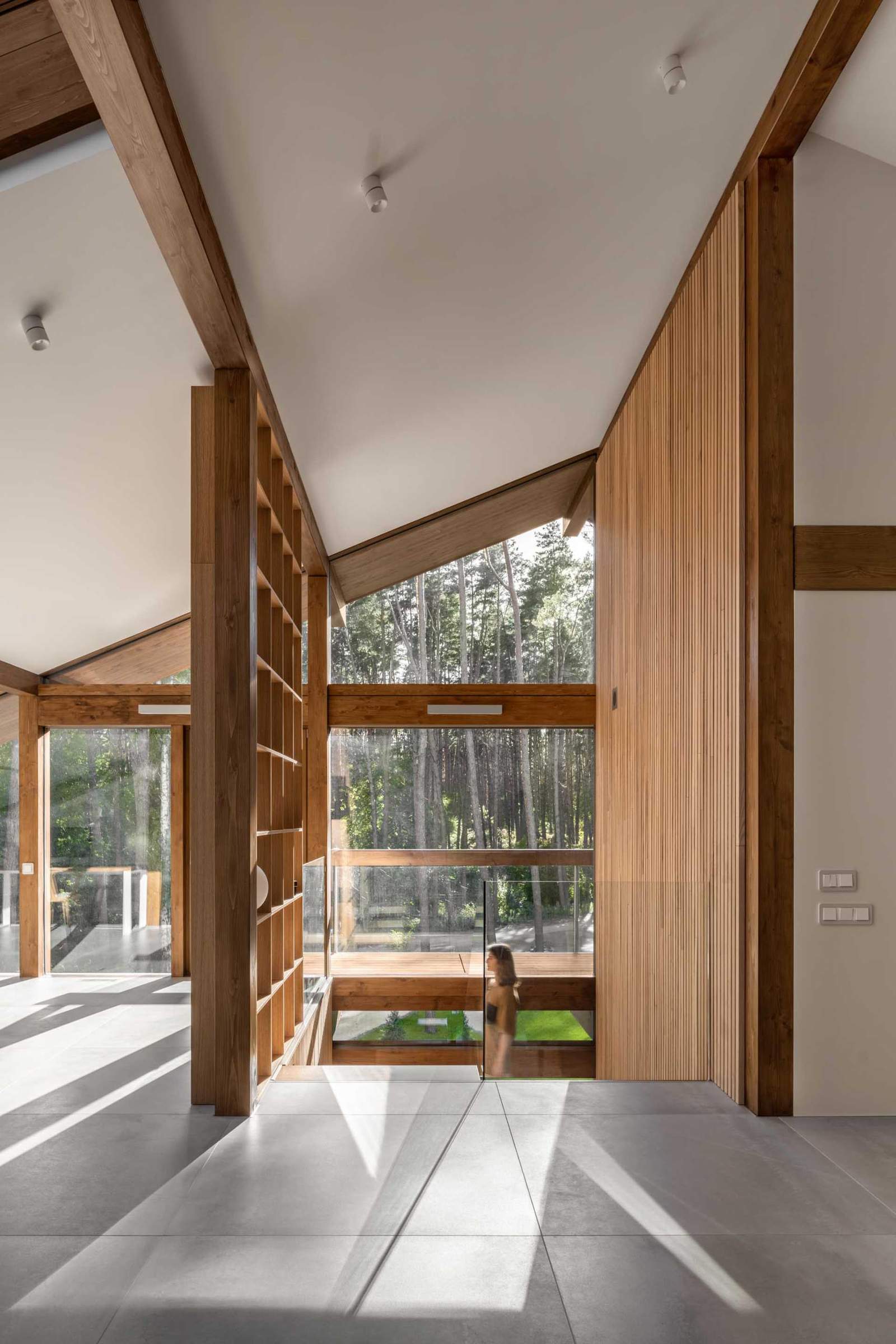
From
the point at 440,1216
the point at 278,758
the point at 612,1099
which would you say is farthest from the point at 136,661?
the point at 440,1216

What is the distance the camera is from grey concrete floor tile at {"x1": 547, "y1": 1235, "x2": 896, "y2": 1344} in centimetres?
239

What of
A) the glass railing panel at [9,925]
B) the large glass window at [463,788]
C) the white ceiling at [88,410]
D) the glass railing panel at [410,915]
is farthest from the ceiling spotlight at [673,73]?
the glass railing panel at [9,925]

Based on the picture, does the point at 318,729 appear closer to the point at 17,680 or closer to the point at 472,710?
the point at 472,710

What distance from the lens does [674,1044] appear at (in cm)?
502

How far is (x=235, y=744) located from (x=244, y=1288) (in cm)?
204

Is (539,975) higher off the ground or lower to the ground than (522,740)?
lower

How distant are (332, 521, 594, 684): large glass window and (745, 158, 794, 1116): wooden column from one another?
4494 millimetres

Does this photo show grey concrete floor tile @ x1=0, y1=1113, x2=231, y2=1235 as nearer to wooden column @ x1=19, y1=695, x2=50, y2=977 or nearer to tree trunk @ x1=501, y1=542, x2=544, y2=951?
wooden column @ x1=19, y1=695, x2=50, y2=977

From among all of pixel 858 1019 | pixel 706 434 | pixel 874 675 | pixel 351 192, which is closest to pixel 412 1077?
pixel 858 1019

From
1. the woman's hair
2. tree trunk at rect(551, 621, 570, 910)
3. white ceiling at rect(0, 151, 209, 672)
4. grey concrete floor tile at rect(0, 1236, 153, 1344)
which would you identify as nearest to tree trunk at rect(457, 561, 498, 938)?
tree trunk at rect(551, 621, 570, 910)

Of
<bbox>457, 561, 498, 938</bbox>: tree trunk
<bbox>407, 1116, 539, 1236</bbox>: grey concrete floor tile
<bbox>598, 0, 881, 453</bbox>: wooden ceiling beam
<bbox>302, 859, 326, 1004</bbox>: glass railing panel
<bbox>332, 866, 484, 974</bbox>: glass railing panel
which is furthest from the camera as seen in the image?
<bbox>457, 561, 498, 938</bbox>: tree trunk

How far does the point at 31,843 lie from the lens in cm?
802

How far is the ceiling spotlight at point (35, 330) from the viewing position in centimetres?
364

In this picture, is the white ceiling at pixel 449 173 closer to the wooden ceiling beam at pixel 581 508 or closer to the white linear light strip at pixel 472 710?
the wooden ceiling beam at pixel 581 508
